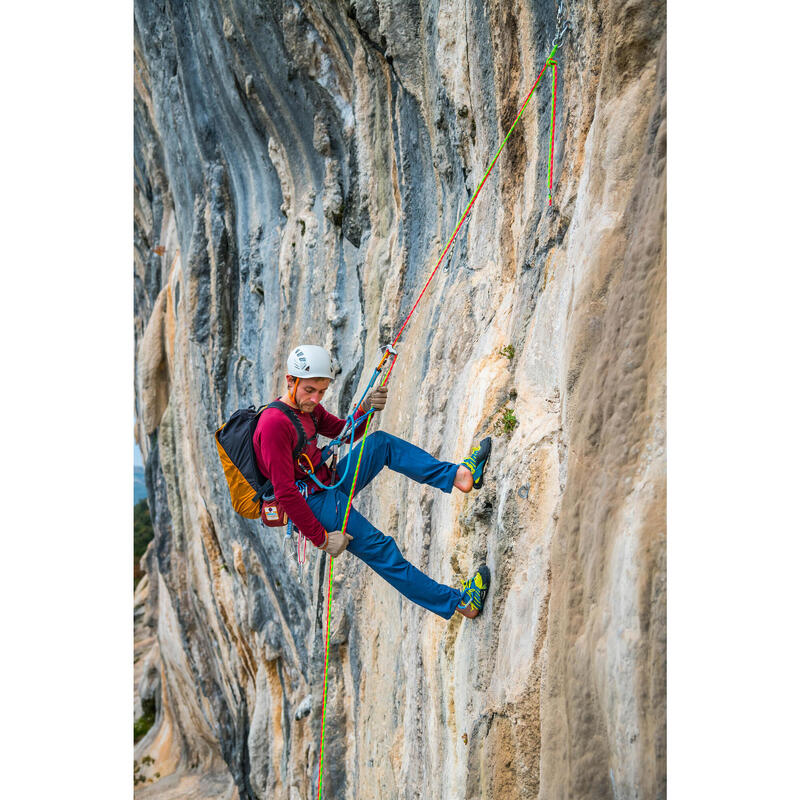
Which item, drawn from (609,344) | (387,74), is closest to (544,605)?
(609,344)

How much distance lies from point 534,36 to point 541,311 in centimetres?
151

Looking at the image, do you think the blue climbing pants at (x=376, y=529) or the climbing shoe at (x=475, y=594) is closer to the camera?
the climbing shoe at (x=475, y=594)

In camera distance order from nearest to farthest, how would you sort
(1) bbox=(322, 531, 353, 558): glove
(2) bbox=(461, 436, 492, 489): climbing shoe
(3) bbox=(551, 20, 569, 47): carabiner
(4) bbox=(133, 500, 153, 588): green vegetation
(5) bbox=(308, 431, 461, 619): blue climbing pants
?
(3) bbox=(551, 20, 569, 47): carabiner
(2) bbox=(461, 436, 492, 489): climbing shoe
(5) bbox=(308, 431, 461, 619): blue climbing pants
(1) bbox=(322, 531, 353, 558): glove
(4) bbox=(133, 500, 153, 588): green vegetation

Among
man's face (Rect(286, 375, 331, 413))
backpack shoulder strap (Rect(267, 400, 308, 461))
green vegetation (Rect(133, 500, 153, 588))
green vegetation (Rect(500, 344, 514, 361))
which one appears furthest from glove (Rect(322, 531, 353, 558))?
green vegetation (Rect(133, 500, 153, 588))

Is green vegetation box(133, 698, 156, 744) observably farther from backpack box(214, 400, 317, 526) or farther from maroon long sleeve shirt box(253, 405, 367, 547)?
maroon long sleeve shirt box(253, 405, 367, 547)

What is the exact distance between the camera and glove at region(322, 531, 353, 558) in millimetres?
3975

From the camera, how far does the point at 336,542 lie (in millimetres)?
4000

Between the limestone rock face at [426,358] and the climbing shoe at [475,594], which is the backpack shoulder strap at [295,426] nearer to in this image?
the limestone rock face at [426,358]

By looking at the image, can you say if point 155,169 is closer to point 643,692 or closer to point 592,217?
point 592,217

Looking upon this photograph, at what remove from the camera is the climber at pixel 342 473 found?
374 centimetres

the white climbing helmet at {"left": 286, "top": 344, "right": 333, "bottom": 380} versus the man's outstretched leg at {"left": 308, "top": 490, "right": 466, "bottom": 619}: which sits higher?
the white climbing helmet at {"left": 286, "top": 344, "right": 333, "bottom": 380}

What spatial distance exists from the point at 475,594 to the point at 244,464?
5.15 feet

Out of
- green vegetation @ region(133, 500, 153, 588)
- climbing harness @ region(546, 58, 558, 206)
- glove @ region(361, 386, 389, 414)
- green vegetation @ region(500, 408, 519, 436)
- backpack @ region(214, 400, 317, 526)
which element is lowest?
green vegetation @ region(133, 500, 153, 588)

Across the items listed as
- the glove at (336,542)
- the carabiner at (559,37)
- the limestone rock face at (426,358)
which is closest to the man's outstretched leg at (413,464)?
the limestone rock face at (426,358)
